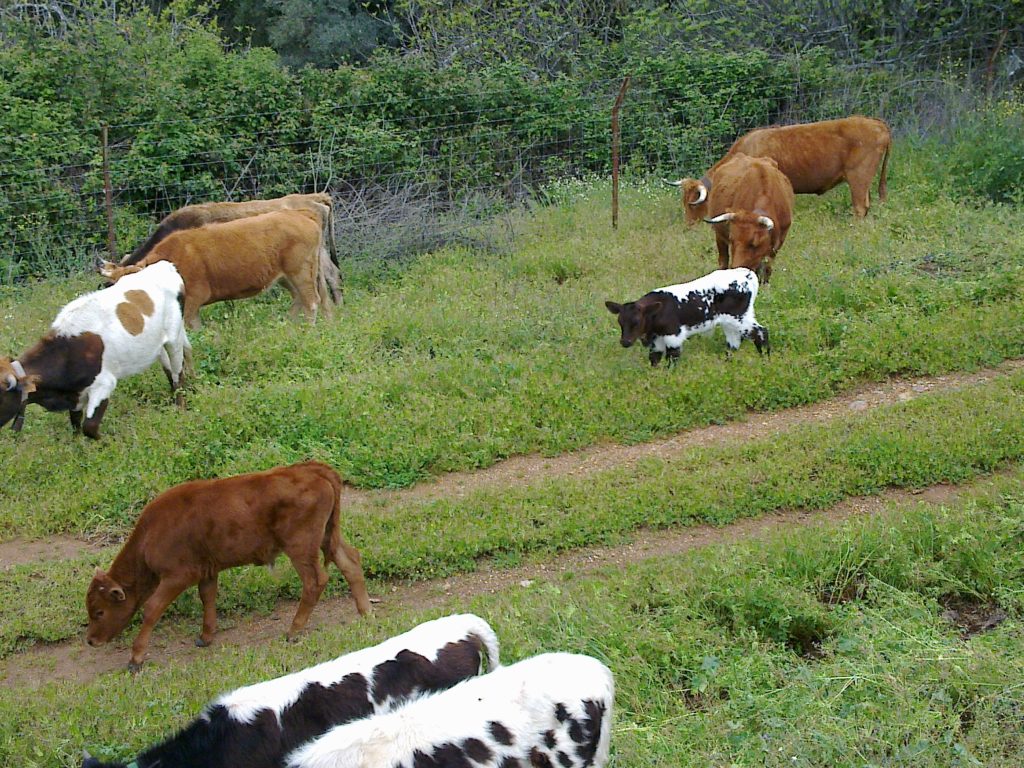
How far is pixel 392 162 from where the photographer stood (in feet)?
57.1

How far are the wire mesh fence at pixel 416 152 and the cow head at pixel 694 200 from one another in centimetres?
266

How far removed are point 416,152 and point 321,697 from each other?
1334 centimetres

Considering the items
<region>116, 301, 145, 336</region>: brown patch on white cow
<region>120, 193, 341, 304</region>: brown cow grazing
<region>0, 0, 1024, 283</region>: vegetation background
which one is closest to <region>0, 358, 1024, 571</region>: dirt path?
<region>116, 301, 145, 336</region>: brown patch on white cow

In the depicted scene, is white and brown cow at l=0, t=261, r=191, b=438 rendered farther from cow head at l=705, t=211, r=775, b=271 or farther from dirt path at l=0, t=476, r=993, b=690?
cow head at l=705, t=211, r=775, b=271

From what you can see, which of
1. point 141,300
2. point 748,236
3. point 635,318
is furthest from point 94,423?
point 748,236

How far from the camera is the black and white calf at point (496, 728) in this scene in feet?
14.8

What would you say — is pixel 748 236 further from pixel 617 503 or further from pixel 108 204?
pixel 108 204

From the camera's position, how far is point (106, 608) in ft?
23.9

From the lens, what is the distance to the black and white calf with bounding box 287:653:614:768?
14.8 ft

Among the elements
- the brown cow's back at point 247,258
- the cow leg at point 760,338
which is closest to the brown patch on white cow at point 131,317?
the brown cow's back at point 247,258

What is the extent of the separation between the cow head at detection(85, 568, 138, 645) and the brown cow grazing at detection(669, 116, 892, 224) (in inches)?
401

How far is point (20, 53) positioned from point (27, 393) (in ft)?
30.7

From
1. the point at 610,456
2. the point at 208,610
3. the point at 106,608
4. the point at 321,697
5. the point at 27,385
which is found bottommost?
the point at 610,456

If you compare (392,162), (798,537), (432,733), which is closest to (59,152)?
(392,162)
